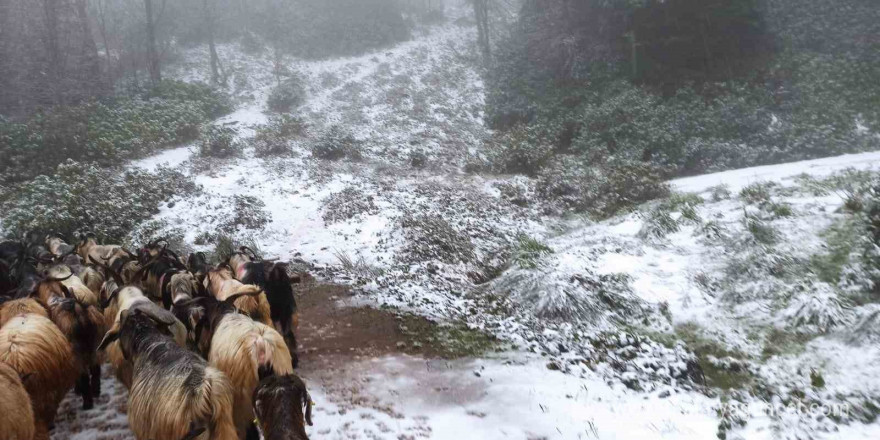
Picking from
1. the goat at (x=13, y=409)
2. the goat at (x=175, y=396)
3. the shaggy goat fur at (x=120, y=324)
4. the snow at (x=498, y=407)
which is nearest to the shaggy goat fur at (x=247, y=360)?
the goat at (x=175, y=396)

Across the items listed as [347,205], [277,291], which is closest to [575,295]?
[277,291]

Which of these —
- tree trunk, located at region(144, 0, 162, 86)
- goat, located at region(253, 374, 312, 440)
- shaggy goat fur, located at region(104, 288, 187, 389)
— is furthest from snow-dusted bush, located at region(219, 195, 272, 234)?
tree trunk, located at region(144, 0, 162, 86)

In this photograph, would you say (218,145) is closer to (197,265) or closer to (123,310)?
(197,265)

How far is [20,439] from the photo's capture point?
3.25 meters

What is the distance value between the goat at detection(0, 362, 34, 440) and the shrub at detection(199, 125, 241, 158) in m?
16.5

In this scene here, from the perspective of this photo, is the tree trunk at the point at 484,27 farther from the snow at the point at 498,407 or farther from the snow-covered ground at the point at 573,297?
the snow at the point at 498,407

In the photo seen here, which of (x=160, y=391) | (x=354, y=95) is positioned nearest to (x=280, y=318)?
(x=160, y=391)

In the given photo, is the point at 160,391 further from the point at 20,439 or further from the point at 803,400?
the point at 803,400

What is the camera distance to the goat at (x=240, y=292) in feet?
17.4

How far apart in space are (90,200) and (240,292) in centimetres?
1095

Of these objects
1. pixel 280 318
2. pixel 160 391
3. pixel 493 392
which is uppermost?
pixel 160 391

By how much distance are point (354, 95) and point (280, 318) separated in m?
23.9

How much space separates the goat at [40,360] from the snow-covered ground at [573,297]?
75 cm

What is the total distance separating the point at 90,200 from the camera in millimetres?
12602
